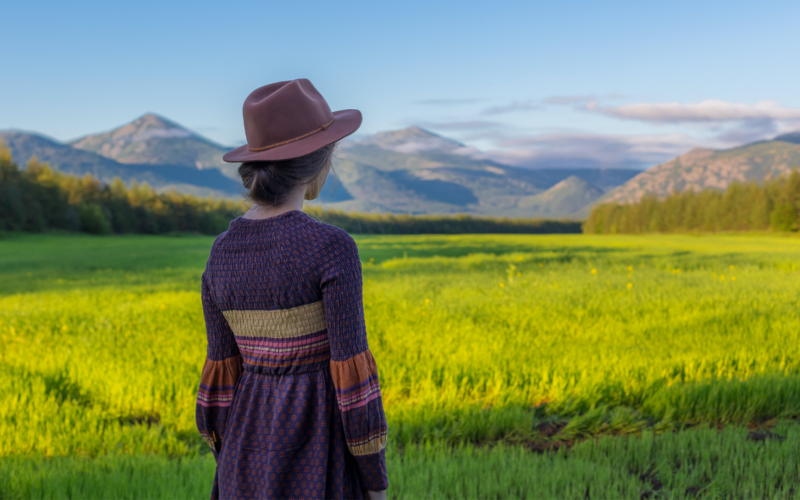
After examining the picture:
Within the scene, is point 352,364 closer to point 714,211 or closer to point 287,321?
point 287,321

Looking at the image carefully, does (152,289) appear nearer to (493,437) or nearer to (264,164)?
(493,437)

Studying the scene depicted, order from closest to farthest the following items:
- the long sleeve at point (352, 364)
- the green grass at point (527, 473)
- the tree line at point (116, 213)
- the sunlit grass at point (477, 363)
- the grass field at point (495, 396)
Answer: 1. the long sleeve at point (352, 364)
2. the green grass at point (527, 473)
3. the grass field at point (495, 396)
4. the sunlit grass at point (477, 363)
5. the tree line at point (116, 213)

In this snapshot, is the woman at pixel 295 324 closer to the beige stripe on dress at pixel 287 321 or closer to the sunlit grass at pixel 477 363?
the beige stripe on dress at pixel 287 321

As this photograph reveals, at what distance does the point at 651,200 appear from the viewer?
9725 centimetres

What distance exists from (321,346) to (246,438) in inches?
18.2

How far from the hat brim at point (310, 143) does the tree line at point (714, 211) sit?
62795 mm

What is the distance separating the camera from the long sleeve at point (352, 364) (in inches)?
61.9

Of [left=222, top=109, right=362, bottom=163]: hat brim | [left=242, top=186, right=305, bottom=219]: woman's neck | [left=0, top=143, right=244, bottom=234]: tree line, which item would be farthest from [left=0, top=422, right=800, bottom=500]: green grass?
[left=0, top=143, right=244, bottom=234]: tree line

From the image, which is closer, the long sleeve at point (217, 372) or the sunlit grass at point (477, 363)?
the long sleeve at point (217, 372)

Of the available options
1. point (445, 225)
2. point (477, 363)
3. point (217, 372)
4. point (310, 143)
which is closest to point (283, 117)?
point (310, 143)

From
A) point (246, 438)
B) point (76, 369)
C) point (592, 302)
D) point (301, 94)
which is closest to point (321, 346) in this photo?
point (246, 438)

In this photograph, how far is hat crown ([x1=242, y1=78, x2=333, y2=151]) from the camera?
170 cm

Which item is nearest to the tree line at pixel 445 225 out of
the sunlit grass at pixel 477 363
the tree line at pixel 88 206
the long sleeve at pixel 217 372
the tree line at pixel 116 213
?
the tree line at pixel 116 213

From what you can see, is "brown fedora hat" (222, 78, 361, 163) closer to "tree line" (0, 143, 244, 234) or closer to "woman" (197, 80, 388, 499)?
"woman" (197, 80, 388, 499)
